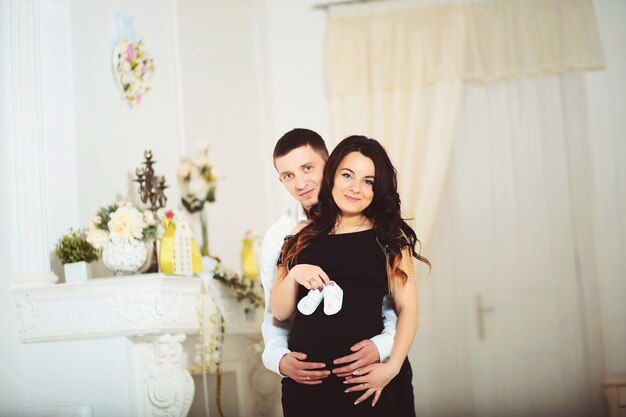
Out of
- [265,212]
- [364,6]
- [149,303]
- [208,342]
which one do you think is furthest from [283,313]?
[364,6]

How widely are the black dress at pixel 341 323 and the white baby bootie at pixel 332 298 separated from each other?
6 cm

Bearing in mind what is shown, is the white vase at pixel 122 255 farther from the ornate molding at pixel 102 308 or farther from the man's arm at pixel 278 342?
the man's arm at pixel 278 342

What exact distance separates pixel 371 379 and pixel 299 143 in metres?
0.88

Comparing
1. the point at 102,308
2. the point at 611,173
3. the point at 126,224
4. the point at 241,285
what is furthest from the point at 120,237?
the point at 611,173

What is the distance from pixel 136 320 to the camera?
3.32m

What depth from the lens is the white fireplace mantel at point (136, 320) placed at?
3332mm

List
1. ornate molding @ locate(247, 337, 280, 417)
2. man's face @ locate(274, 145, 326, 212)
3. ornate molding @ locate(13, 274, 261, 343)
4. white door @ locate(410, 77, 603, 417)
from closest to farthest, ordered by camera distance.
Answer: man's face @ locate(274, 145, 326, 212) < ornate molding @ locate(13, 274, 261, 343) < ornate molding @ locate(247, 337, 280, 417) < white door @ locate(410, 77, 603, 417)

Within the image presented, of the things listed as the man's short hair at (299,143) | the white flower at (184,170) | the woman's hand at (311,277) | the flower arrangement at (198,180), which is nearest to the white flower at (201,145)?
the flower arrangement at (198,180)

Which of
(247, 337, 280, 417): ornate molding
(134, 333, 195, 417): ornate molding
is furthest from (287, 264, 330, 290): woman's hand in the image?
(247, 337, 280, 417): ornate molding

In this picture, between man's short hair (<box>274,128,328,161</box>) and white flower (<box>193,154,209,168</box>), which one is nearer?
man's short hair (<box>274,128,328,161</box>)

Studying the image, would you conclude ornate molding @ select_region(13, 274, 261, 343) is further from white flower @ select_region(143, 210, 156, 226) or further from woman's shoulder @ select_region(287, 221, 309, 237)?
woman's shoulder @ select_region(287, 221, 309, 237)

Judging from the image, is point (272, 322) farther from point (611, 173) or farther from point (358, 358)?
point (611, 173)

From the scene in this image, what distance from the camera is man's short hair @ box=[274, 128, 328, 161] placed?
9.14ft

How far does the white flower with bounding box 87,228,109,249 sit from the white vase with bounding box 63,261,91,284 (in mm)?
97
